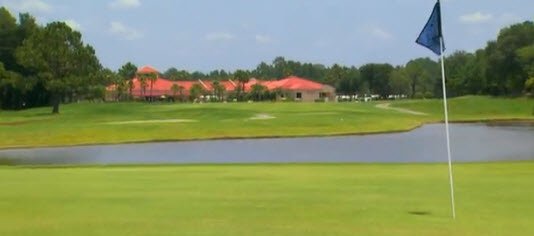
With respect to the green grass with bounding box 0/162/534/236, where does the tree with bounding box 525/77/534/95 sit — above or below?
above

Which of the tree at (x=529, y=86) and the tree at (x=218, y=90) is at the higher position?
the tree at (x=218, y=90)

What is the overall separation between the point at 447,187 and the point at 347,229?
5643 millimetres

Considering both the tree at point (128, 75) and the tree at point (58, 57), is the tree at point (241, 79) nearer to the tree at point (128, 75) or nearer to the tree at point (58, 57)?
the tree at point (128, 75)

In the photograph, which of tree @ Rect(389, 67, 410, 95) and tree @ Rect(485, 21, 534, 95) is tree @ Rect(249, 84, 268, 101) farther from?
tree @ Rect(485, 21, 534, 95)

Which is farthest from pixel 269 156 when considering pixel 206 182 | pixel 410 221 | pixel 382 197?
pixel 410 221

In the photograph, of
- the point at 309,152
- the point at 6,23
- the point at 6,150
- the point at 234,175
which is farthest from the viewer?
the point at 6,23

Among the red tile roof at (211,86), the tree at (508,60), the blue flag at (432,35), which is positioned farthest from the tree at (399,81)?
the blue flag at (432,35)

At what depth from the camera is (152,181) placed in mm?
16125

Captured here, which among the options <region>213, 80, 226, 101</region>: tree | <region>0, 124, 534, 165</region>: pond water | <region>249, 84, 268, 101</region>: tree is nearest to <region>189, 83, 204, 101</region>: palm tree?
<region>213, 80, 226, 101</region>: tree

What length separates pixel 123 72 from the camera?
146 meters

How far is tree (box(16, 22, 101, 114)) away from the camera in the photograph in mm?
70875

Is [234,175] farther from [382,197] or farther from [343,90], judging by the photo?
[343,90]

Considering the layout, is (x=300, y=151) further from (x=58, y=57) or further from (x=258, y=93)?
(x=258, y=93)

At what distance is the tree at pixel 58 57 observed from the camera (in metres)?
70.9
